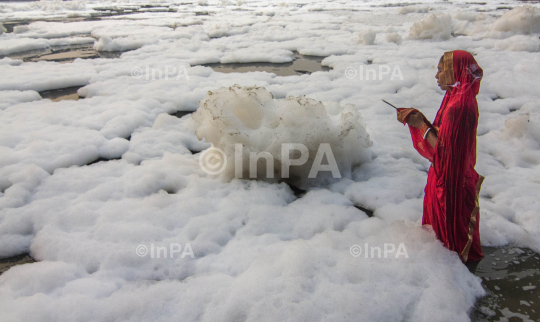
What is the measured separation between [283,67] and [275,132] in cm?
373

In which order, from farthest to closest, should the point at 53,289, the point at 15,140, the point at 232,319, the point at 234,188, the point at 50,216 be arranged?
the point at 15,140
the point at 234,188
the point at 50,216
the point at 53,289
the point at 232,319

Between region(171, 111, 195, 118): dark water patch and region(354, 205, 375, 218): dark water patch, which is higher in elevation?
region(171, 111, 195, 118): dark water patch

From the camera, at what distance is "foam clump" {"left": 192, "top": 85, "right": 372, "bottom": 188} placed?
2703mm

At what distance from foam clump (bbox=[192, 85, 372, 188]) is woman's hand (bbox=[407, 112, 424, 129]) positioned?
2.43ft


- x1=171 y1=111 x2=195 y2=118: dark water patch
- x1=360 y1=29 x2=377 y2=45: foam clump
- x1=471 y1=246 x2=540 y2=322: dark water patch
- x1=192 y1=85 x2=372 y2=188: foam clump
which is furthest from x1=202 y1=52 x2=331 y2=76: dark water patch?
x1=471 y1=246 x2=540 y2=322: dark water patch

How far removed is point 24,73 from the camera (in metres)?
5.79

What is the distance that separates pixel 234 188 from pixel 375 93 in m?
3.00

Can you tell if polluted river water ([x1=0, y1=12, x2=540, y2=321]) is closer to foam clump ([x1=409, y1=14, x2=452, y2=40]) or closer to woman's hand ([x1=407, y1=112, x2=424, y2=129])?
woman's hand ([x1=407, y1=112, x2=424, y2=129])

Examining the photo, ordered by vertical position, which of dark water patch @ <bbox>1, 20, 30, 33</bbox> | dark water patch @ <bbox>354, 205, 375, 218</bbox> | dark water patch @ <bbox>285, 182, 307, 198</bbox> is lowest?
dark water patch @ <bbox>354, 205, 375, 218</bbox>

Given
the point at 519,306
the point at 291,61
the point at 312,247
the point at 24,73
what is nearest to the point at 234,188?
the point at 312,247

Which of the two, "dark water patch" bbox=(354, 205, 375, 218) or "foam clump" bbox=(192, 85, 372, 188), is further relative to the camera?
"foam clump" bbox=(192, 85, 372, 188)

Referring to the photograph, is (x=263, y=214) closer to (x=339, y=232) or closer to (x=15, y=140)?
(x=339, y=232)

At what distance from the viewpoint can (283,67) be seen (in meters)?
6.12

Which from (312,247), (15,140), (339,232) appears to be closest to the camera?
(312,247)
